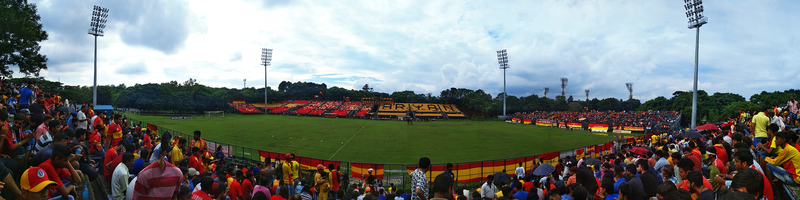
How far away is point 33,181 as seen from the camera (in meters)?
3.17

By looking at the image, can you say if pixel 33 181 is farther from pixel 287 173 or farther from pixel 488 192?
pixel 488 192

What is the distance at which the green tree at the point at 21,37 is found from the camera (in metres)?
16.9

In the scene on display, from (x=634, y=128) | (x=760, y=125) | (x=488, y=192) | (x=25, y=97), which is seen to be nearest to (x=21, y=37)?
(x=25, y=97)

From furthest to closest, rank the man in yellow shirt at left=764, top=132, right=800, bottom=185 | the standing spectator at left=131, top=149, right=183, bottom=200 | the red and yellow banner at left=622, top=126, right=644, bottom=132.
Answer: the red and yellow banner at left=622, top=126, right=644, bottom=132 → the man in yellow shirt at left=764, top=132, right=800, bottom=185 → the standing spectator at left=131, top=149, right=183, bottom=200

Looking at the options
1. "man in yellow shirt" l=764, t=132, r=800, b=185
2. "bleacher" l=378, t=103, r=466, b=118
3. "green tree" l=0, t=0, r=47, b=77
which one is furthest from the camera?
"bleacher" l=378, t=103, r=466, b=118

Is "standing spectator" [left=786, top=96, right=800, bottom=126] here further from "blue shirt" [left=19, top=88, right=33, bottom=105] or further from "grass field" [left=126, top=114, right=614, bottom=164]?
"blue shirt" [left=19, top=88, right=33, bottom=105]

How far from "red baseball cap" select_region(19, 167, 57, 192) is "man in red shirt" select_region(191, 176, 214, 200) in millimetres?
1283

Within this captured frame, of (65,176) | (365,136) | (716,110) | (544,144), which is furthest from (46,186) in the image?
(716,110)

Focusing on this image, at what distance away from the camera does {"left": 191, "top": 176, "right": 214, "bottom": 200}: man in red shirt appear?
3904mm

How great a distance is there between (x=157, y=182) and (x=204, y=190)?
1.20 meters

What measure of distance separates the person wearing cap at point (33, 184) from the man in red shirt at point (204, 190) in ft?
4.16

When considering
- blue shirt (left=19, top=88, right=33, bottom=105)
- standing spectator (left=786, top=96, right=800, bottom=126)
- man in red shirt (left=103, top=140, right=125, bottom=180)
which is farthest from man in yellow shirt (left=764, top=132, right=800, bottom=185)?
blue shirt (left=19, top=88, right=33, bottom=105)

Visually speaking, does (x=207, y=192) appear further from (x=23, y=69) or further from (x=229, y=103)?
(x=229, y=103)

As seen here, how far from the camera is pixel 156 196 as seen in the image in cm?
310
